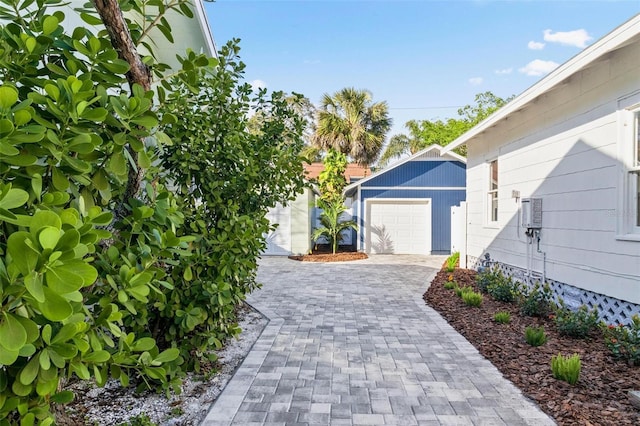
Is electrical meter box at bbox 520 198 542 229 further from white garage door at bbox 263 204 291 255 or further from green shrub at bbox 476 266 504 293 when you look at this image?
white garage door at bbox 263 204 291 255

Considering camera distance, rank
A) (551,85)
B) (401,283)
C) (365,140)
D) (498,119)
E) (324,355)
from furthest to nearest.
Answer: (365,140)
(401,283)
(498,119)
(551,85)
(324,355)

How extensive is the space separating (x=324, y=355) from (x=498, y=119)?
5499mm

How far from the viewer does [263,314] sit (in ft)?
18.5

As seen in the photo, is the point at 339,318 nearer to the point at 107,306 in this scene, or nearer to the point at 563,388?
the point at 563,388

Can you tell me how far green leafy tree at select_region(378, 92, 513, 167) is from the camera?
27078 millimetres

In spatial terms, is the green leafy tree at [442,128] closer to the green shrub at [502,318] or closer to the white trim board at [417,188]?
the white trim board at [417,188]

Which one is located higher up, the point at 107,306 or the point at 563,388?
the point at 107,306

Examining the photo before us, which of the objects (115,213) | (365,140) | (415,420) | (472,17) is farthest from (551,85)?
(365,140)

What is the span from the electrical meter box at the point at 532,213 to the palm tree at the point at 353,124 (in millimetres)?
11726

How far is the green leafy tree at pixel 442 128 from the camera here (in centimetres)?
2708

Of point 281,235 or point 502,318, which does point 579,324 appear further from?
point 281,235

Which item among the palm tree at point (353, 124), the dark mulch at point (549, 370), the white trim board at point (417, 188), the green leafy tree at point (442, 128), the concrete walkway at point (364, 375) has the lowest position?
the concrete walkway at point (364, 375)

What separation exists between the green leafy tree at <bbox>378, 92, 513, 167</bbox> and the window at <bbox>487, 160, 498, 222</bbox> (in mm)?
17111

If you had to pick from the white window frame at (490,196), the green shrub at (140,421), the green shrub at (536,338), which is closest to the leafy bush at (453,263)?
the white window frame at (490,196)
